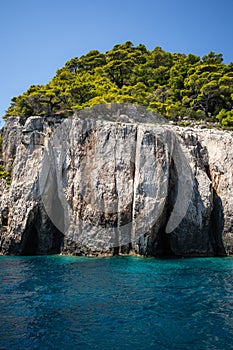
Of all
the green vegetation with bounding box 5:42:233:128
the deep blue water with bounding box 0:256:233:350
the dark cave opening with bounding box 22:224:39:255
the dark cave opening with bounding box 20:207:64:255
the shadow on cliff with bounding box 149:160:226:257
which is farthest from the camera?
the green vegetation with bounding box 5:42:233:128

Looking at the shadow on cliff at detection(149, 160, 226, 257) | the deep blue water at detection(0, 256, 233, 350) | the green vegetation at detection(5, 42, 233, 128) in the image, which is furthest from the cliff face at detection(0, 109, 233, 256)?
the green vegetation at detection(5, 42, 233, 128)

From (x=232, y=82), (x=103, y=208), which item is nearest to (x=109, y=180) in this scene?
(x=103, y=208)

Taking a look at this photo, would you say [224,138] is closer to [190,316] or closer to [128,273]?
[128,273]

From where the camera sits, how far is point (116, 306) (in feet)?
36.9

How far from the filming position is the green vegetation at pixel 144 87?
30.6m

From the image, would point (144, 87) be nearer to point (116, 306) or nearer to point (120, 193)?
point (120, 193)

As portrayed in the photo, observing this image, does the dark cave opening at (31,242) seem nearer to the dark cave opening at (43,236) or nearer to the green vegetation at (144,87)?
the dark cave opening at (43,236)

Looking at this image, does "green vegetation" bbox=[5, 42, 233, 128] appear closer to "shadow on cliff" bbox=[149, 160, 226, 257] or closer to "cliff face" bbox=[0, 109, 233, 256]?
"cliff face" bbox=[0, 109, 233, 256]

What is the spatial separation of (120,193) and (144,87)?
21.2m

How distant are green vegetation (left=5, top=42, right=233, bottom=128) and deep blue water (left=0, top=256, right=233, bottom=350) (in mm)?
17368

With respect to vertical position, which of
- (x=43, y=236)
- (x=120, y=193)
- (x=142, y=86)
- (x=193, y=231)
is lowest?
(x=43, y=236)

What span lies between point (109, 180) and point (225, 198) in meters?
8.52

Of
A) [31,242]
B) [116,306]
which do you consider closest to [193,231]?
[116,306]

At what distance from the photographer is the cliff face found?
2123cm
